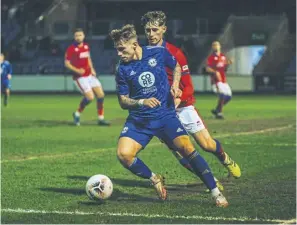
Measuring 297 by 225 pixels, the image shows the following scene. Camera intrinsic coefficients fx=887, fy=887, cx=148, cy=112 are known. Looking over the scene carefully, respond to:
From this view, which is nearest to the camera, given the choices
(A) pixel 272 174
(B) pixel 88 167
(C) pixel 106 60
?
(A) pixel 272 174

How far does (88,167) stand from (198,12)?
153 feet

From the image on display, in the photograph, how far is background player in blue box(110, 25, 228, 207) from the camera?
35.7ft

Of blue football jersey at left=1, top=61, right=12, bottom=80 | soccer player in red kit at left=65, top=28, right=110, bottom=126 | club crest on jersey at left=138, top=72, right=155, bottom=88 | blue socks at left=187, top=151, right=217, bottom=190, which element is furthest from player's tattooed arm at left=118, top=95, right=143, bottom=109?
blue football jersey at left=1, top=61, right=12, bottom=80

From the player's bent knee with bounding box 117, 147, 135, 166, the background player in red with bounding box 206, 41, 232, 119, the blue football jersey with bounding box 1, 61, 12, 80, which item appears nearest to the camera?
the player's bent knee with bounding box 117, 147, 135, 166

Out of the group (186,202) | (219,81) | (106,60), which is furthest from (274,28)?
(186,202)

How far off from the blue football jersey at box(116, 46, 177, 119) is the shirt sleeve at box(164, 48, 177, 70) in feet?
0.18

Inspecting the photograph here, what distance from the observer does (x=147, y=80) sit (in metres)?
11.0

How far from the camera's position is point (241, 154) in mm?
17125

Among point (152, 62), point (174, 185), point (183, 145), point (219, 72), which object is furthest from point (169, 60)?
point (219, 72)

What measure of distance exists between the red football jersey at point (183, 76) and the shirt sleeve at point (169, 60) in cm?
56

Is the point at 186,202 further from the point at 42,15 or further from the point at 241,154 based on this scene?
the point at 42,15

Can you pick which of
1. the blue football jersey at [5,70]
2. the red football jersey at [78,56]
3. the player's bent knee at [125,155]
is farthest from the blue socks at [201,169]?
the blue football jersey at [5,70]

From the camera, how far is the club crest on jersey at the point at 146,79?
10.9 meters

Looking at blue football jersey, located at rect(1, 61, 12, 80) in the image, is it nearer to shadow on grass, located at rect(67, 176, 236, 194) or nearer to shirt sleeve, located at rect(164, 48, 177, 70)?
shadow on grass, located at rect(67, 176, 236, 194)
